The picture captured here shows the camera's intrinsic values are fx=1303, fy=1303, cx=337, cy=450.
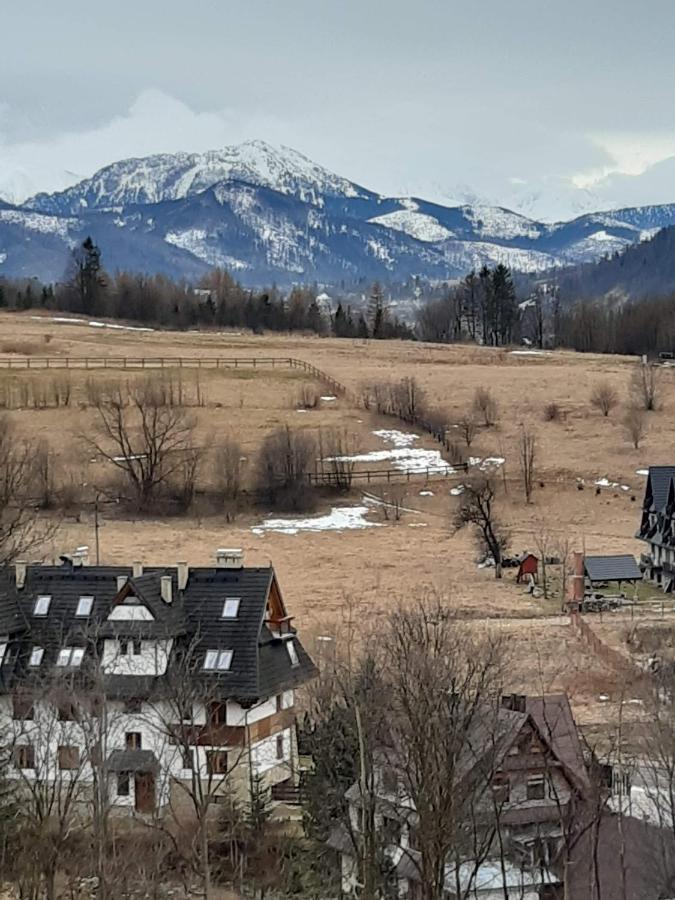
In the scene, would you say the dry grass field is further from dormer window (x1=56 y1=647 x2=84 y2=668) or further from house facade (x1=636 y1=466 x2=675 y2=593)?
dormer window (x1=56 y1=647 x2=84 y2=668)

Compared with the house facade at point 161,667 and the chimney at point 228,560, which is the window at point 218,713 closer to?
the house facade at point 161,667

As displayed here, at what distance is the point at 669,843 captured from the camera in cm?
2241

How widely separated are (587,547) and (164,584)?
33784 mm

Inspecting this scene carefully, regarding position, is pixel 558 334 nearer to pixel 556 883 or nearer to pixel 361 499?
pixel 361 499

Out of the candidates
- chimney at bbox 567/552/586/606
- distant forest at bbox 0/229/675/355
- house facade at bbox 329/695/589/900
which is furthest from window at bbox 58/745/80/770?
distant forest at bbox 0/229/675/355

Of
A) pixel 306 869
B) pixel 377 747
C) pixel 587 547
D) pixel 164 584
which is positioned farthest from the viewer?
pixel 587 547

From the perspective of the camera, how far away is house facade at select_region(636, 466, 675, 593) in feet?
177

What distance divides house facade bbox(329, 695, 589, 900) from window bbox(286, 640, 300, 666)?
7451mm

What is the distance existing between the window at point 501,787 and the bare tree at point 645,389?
71.0 m

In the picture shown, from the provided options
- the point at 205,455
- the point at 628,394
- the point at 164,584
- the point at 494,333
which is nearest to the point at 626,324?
the point at 494,333

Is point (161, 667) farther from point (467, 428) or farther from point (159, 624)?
point (467, 428)

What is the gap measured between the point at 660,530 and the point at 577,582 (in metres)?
6.48

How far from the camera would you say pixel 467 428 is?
87688 mm

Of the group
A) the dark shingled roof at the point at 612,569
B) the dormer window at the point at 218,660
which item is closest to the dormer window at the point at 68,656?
the dormer window at the point at 218,660
